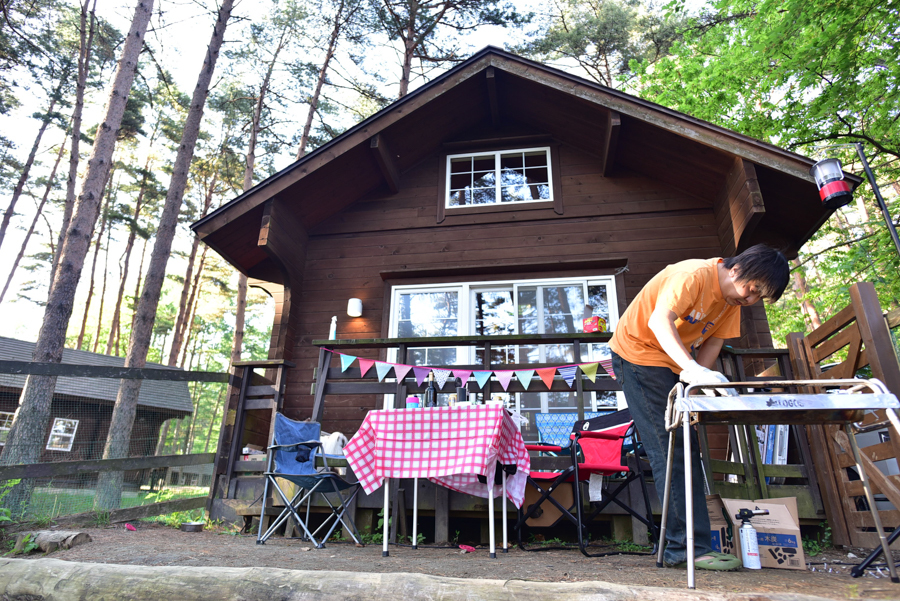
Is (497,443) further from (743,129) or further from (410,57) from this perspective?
(410,57)

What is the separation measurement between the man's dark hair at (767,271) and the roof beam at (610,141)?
13.3ft

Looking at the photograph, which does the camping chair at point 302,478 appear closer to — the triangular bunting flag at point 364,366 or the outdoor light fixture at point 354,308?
the triangular bunting flag at point 364,366

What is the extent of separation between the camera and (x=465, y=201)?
6.83 metres

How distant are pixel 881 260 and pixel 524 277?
4.66 meters

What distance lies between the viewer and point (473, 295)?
629cm

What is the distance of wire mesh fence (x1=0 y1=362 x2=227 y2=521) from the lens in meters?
3.96

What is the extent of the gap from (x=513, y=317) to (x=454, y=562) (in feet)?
11.8

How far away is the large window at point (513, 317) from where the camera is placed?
5.75m

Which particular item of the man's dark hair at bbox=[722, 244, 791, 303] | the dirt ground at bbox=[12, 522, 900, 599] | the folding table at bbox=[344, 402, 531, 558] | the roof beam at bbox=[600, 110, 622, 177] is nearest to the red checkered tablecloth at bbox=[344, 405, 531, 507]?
the folding table at bbox=[344, 402, 531, 558]

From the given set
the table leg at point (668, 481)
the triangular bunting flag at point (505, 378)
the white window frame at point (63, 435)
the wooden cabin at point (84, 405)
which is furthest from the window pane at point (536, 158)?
the white window frame at point (63, 435)

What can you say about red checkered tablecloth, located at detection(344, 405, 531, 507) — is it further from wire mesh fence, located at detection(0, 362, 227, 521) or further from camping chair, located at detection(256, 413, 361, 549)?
wire mesh fence, located at detection(0, 362, 227, 521)

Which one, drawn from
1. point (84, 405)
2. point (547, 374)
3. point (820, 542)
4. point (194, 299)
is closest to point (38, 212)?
point (194, 299)

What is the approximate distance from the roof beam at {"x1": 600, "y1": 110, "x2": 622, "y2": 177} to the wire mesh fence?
4.77 metres

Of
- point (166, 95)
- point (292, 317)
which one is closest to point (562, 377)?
point (292, 317)
